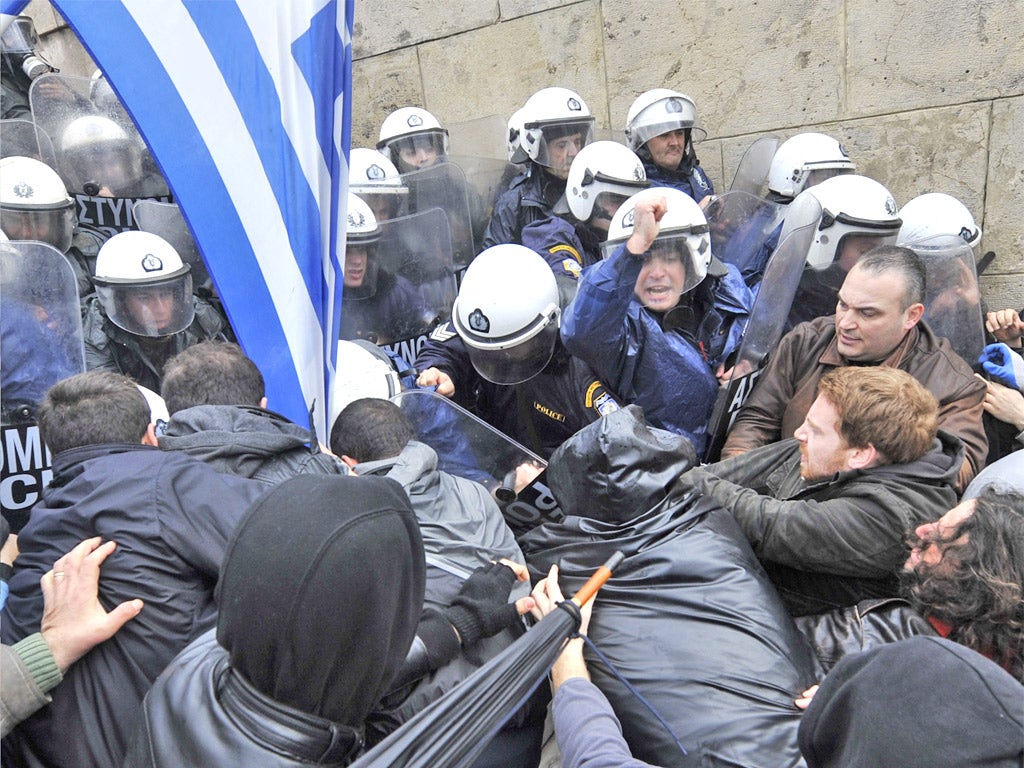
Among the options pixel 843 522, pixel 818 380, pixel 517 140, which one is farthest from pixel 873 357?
pixel 517 140

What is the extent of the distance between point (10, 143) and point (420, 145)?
247cm

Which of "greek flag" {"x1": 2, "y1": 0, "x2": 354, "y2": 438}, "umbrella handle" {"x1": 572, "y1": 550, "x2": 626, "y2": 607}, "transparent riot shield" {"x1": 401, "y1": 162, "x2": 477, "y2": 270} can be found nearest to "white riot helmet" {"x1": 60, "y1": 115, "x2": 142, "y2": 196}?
"transparent riot shield" {"x1": 401, "y1": 162, "x2": 477, "y2": 270}

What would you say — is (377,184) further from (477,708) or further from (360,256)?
(477,708)

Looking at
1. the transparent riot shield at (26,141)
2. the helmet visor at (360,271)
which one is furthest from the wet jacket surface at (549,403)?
the transparent riot shield at (26,141)

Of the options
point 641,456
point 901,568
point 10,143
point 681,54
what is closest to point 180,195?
point 641,456

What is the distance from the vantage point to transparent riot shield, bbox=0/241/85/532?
2.96 metres

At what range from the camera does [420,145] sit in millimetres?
5980

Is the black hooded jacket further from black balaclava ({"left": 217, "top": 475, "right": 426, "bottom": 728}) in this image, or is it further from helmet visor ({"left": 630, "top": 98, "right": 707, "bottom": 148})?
helmet visor ({"left": 630, "top": 98, "right": 707, "bottom": 148})

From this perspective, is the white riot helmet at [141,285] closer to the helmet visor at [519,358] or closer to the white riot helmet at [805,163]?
the helmet visor at [519,358]

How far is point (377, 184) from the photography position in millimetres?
4812

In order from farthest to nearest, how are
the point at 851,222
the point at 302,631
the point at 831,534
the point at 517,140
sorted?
the point at 517,140, the point at 851,222, the point at 831,534, the point at 302,631

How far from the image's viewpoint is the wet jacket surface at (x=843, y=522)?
6.40 feet

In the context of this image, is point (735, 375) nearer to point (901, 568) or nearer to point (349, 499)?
point (901, 568)

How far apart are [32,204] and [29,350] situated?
1.64 m
